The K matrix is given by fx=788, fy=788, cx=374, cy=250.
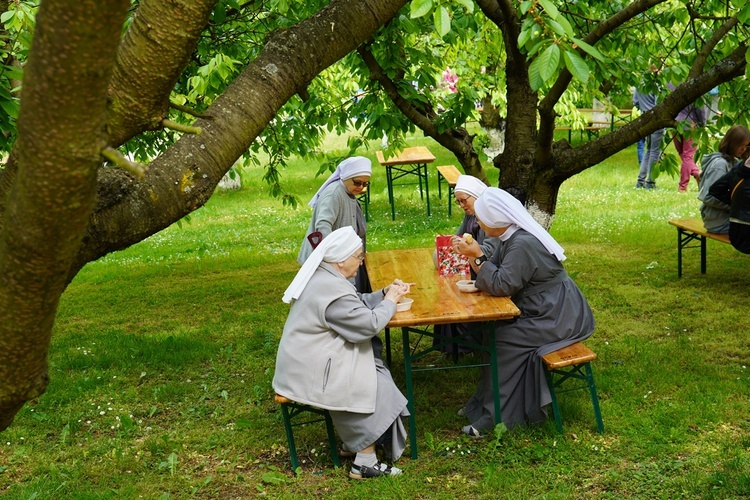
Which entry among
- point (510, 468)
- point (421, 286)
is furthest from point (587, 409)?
point (421, 286)

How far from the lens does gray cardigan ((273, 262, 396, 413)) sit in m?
A: 4.58

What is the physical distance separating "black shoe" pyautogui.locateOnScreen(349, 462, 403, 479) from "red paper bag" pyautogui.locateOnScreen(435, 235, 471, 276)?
1623mm

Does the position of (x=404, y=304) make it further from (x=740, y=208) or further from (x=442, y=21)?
(x=740, y=208)

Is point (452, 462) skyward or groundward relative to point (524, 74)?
groundward

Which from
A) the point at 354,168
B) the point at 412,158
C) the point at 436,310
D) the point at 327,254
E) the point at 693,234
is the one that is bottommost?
the point at 693,234

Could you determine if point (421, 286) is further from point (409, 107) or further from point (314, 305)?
point (409, 107)

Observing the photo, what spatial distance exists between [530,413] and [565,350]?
0.47m

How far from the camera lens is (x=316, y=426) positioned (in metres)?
5.40

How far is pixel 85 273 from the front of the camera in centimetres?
1066

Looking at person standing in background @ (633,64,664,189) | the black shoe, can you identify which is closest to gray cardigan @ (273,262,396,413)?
the black shoe

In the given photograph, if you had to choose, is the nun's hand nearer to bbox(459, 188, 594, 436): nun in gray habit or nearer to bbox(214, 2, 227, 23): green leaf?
bbox(459, 188, 594, 436): nun in gray habit

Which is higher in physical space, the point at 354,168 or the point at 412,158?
the point at 354,168

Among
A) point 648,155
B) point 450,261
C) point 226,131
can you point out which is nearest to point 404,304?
point 450,261

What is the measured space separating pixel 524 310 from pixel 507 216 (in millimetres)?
621
